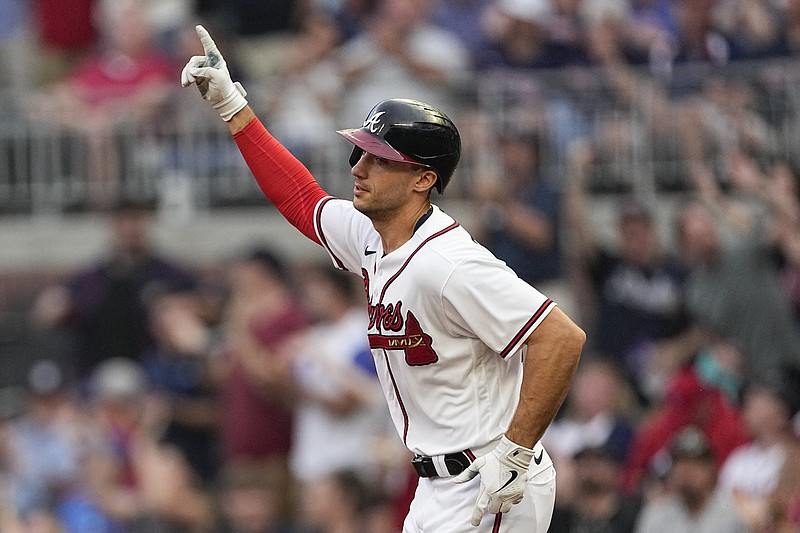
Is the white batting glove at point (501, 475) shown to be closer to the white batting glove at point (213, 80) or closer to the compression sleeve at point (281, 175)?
the compression sleeve at point (281, 175)

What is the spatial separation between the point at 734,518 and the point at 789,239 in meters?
2.11

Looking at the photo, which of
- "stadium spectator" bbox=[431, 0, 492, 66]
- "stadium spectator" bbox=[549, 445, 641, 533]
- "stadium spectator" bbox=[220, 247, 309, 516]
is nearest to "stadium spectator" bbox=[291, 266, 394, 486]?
"stadium spectator" bbox=[220, 247, 309, 516]

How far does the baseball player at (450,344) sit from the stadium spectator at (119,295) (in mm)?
5856

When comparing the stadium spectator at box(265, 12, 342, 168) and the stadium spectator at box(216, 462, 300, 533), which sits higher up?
the stadium spectator at box(265, 12, 342, 168)

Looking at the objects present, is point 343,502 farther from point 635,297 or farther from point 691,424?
point 635,297

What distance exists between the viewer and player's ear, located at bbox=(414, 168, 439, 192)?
17.3 ft

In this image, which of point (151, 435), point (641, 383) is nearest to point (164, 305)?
point (151, 435)

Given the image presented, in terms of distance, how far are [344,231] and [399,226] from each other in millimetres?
449

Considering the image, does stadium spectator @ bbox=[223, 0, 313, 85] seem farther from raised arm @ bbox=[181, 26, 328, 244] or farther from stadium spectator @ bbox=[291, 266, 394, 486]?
raised arm @ bbox=[181, 26, 328, 244]

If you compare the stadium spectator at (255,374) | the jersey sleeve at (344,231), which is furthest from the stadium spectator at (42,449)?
the jersey sleeve at (344,231)

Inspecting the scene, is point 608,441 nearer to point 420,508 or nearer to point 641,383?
point 641,383

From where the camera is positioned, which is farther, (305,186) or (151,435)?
(151,435)

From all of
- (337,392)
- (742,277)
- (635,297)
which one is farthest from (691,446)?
(337,392)

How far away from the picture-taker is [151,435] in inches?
405
